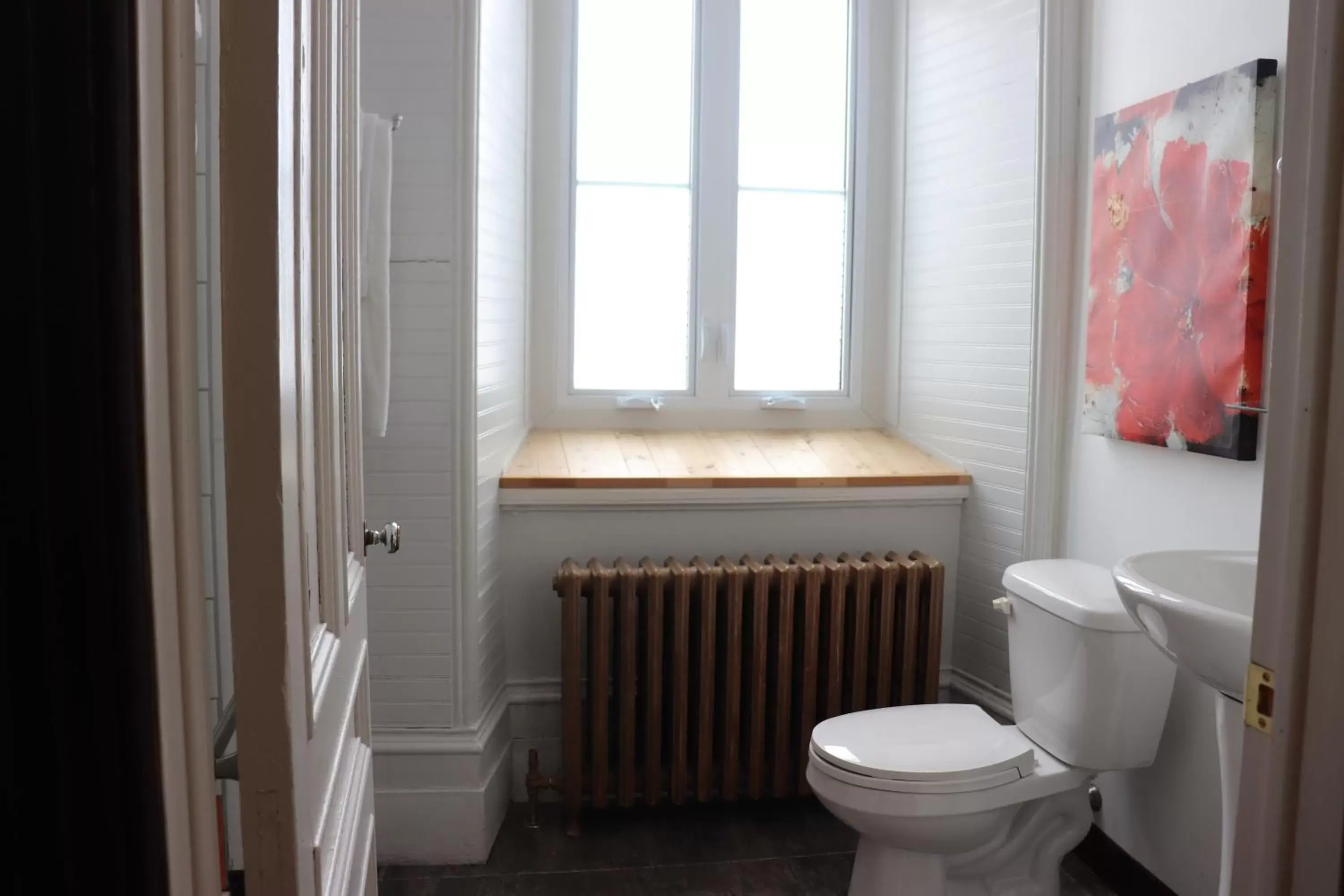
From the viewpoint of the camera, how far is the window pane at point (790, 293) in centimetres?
295

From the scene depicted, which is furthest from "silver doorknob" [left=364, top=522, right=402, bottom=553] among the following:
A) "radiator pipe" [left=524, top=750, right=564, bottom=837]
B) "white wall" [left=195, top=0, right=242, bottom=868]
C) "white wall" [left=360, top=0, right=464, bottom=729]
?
"radiator pipe" [left=524, top=750, right=564, bottom=837]

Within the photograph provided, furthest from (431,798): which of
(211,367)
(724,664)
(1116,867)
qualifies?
(1116,867)

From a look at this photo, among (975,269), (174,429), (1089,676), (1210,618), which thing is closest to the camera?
(174,429)

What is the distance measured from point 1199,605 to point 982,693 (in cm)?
144

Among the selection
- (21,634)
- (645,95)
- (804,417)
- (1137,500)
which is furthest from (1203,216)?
(21,634)

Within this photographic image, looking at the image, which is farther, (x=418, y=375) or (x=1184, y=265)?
(x=418, y=375)

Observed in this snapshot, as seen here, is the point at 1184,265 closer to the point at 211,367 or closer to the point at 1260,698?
the point at 1260,698

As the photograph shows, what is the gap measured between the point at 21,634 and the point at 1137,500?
207 cm

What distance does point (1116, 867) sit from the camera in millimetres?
2219

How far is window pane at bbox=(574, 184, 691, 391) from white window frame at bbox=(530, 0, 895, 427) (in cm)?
3

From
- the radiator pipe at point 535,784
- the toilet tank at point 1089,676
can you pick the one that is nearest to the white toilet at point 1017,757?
the toilet tank at point 1089,676

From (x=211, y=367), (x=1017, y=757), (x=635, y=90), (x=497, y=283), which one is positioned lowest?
(x=1017, y=757)

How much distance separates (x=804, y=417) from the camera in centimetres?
301

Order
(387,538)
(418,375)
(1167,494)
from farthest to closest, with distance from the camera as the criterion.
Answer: (418,375)
(1167,494)
(387,538)
